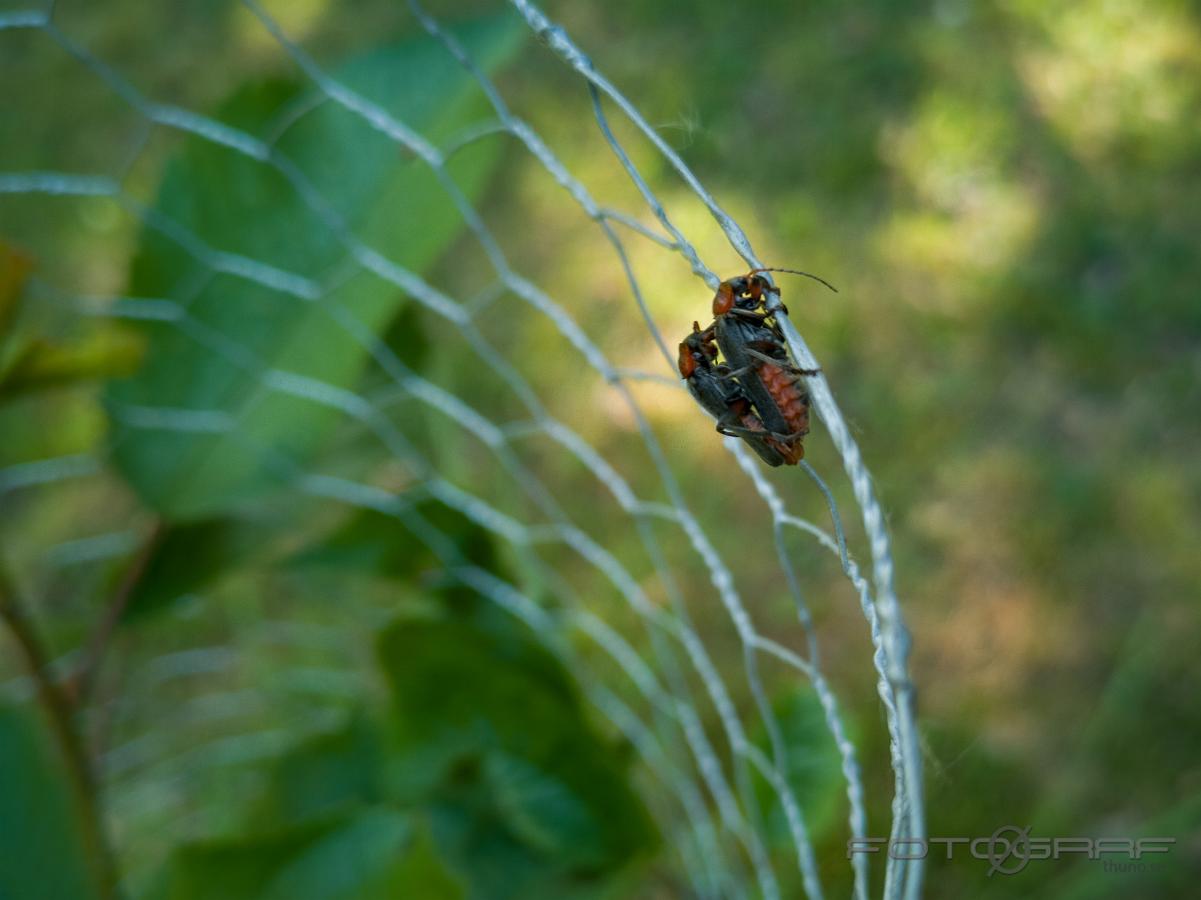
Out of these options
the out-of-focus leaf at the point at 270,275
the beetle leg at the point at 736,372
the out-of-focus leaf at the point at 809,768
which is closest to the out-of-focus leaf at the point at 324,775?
the out-of-focus leaf at the point at 270,275

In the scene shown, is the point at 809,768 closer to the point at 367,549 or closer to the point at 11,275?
the point at 367,549

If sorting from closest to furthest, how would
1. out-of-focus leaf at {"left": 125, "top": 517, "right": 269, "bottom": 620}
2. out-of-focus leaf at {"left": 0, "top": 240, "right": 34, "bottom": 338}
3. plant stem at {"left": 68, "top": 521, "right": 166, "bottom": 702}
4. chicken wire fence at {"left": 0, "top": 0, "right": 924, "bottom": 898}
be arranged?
chicken wire fence at {"left": 0, "top": 0, "right": 924, "bottom": 898}
out-of-focus leaf at {"left": 0, "top": 240, "right": 34, "bottom": 338}
plant stem at {"left": 68, "top": 521, "right": 166, "bottom": 702}
out-of-focus leaf at {"left": 125, "top": 517, "right": 269, "bottom": 620}

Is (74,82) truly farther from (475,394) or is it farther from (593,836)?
(593,836)

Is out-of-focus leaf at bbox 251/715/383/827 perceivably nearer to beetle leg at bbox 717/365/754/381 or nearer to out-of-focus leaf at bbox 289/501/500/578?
out-of-focus leaf at bbox 289/501/500/578

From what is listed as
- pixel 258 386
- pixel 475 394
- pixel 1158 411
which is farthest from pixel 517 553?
pixel 1158 411

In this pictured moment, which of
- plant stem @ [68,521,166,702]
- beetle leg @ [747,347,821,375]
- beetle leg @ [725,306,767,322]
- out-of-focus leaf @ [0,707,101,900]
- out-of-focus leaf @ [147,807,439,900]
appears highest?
plant stem @ [68,521,166,702]

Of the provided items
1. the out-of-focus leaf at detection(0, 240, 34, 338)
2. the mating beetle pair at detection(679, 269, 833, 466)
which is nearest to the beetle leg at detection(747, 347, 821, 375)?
the mating beetle pair at detection(679, 269, 833, 466)
